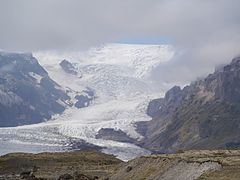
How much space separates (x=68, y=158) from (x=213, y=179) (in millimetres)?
77100

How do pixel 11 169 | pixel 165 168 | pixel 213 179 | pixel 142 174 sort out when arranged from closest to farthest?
pixel 213 179
pixel 165 168
pixel 142 174
pixel 11 169

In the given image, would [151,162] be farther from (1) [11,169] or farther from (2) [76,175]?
(1) [11,169]

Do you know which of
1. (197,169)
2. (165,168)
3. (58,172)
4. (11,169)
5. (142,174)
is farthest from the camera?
(11,169)

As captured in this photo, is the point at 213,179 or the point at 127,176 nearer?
the point at 213,179

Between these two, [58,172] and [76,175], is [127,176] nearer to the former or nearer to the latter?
[76,175]

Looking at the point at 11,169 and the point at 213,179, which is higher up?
the point at 11,169

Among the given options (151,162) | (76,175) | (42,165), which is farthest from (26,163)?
(151,162)

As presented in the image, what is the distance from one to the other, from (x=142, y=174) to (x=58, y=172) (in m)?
29.6

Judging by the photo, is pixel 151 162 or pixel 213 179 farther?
pixel 151 162

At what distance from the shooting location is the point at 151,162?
7731cm

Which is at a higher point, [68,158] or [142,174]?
[68,158]

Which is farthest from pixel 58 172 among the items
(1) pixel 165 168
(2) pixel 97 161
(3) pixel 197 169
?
(3) pixel 197 169

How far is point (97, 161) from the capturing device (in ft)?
416

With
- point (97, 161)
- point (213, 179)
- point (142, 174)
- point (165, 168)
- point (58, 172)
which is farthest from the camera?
point (97, 161)
